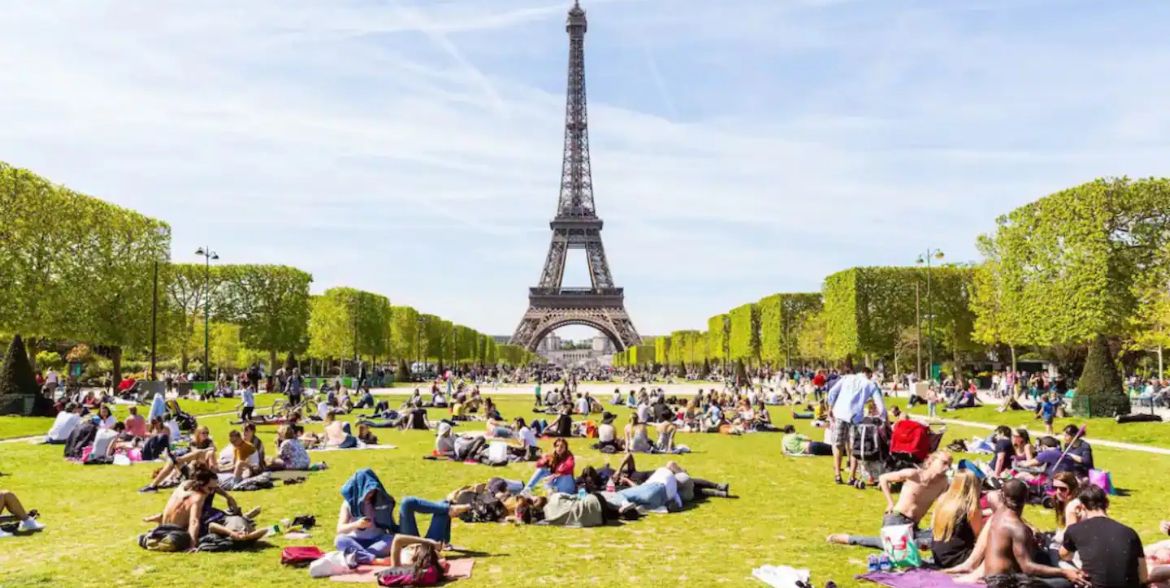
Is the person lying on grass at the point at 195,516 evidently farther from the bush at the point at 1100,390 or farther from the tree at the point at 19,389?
the bush at the point at 1100,390

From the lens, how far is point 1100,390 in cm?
2720

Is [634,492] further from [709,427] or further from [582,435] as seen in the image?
[709,427]

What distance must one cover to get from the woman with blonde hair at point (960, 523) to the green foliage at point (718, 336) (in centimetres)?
8374

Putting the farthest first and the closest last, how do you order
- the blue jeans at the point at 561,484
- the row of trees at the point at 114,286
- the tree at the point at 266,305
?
1. the tree at the point at 266,305
2. the row of trees at the point at 114,286
3. the blue jeans at the point at 561,484

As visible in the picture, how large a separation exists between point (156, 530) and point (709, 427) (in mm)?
18779

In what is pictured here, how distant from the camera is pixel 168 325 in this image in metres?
43.0

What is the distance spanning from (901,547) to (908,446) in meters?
5.55

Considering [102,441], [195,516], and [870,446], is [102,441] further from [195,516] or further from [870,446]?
[870,446]

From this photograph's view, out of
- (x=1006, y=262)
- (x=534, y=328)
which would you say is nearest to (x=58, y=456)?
(x=1006, y=262)

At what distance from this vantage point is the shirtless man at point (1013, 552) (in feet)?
23.4

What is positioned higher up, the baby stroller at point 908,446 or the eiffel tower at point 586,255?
the eiffel tower at point 586,255

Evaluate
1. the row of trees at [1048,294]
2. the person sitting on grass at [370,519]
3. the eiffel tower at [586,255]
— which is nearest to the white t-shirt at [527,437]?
the row of trees at [1048,294]

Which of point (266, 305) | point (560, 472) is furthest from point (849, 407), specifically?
point (266, 305)

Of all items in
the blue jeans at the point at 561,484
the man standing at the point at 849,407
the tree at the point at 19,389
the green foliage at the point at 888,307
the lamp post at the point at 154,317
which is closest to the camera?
the blue jeans at the point at 561,484
